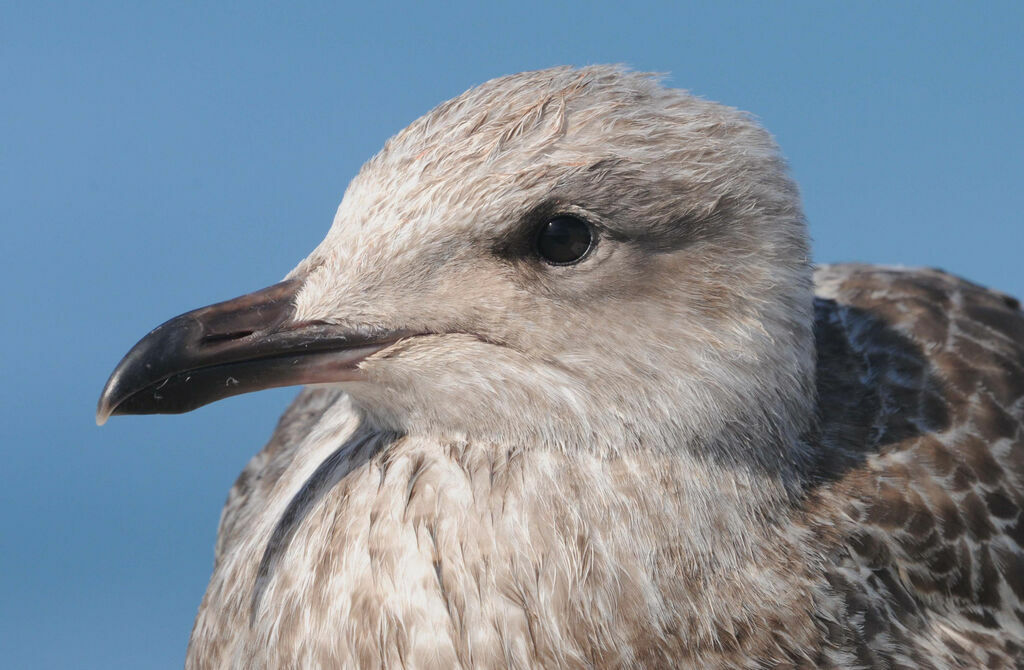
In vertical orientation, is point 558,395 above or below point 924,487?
above

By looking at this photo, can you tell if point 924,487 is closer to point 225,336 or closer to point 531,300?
point 531,300

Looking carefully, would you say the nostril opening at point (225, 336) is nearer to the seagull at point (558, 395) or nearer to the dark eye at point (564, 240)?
the seagull at point (558, 395)

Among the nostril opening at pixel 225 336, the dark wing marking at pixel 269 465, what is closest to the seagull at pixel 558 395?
the nostril opening at pixel 225 336

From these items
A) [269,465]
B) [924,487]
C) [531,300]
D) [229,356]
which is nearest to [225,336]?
[229,356]

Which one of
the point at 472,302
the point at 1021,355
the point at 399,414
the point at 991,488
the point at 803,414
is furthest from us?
the point at 1021,355

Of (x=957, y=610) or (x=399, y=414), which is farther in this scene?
(x=957, y=610)

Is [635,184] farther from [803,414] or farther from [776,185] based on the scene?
[803,414]

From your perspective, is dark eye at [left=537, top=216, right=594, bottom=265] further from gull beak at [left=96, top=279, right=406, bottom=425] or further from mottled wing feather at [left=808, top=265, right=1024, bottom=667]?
mottled wing feather at [left=808, top=265, right=1024, bottom=667]

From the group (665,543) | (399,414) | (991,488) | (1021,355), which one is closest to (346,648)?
(399,414)
